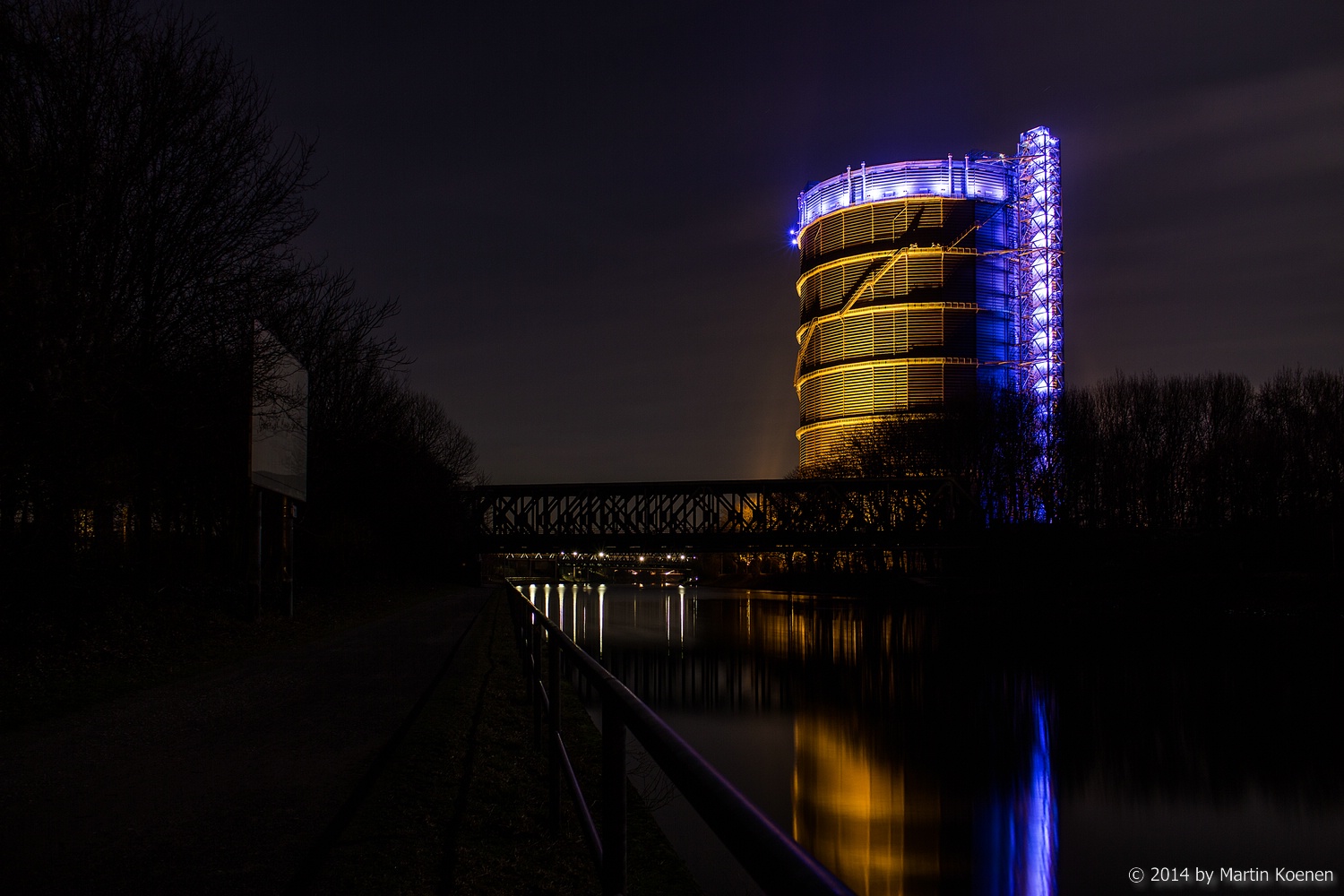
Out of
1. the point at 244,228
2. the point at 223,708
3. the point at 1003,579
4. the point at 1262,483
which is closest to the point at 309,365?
the point at 244,228

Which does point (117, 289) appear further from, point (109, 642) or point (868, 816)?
point (868, 816)

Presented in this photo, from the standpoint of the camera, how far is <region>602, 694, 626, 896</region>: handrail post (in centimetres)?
343

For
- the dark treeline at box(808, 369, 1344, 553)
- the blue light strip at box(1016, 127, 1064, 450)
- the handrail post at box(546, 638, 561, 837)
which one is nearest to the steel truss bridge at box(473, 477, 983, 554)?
the dark treeline at box(808, 369, 1344, 553)

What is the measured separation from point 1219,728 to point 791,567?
279 feet

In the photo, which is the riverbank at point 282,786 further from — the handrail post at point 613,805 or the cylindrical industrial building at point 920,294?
the cylindrical industrial building at point 920,294

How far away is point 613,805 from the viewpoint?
11.5 feet

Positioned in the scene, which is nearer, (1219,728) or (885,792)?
(885,792)

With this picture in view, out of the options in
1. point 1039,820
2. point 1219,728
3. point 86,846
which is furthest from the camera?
point 1219,728

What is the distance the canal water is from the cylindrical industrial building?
258 feet

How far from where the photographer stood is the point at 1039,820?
12.2 metres

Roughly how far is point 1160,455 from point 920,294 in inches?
1908

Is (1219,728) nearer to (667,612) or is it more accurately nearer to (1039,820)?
(1039,820)

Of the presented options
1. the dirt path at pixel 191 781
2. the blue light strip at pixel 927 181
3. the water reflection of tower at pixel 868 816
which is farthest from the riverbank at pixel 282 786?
the blue light strip at pixel 927 181

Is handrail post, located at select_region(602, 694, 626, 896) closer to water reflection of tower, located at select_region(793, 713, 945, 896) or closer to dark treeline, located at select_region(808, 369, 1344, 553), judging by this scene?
water reflection of tower, located at select_region(793, 713, 945, 896)
